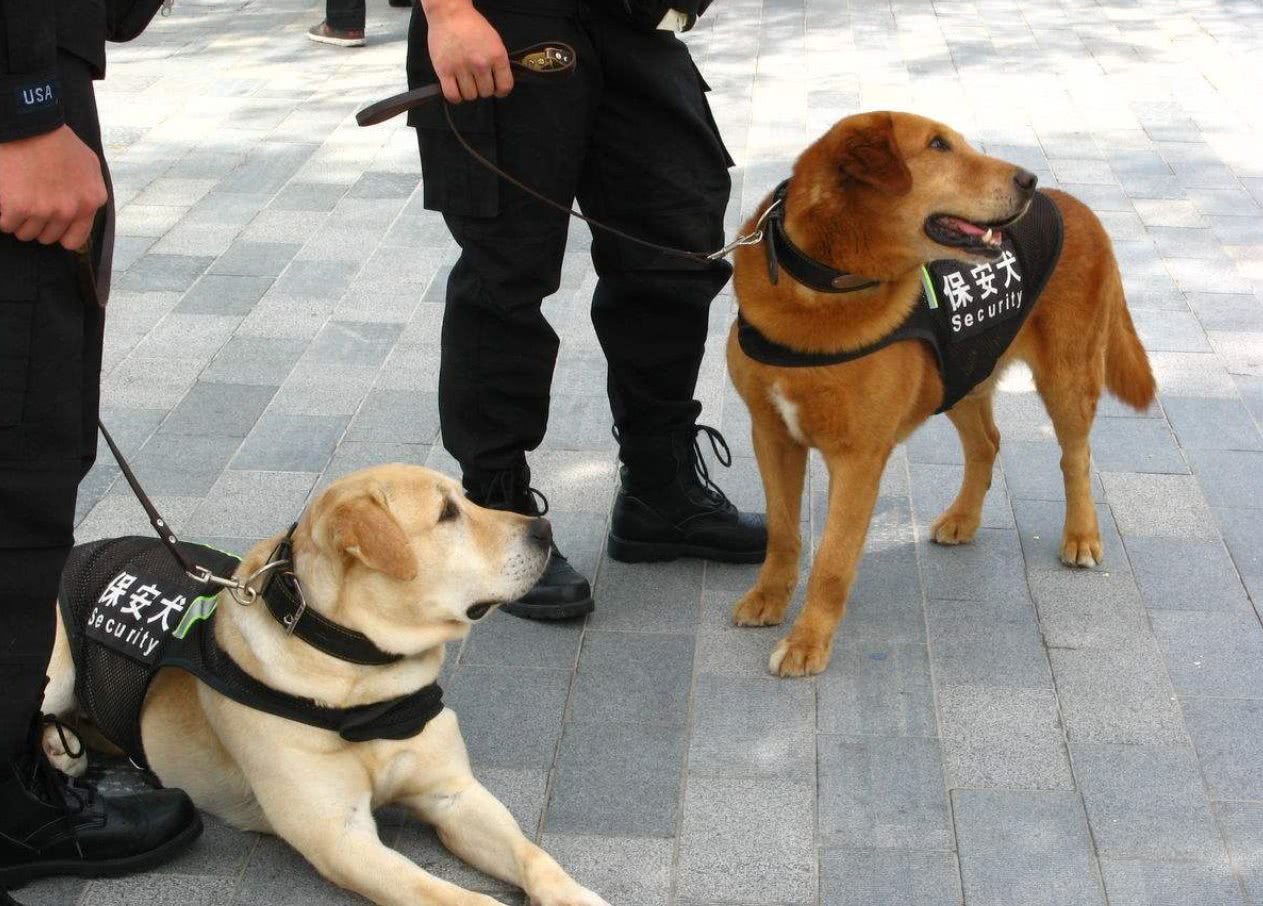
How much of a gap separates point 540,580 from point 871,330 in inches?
39.0

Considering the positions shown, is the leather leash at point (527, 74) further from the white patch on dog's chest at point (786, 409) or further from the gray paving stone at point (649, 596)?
the gray paving stone at point (649, 596)

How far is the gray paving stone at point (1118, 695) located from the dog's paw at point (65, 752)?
2.08 metres

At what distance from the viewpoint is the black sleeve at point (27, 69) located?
199cm

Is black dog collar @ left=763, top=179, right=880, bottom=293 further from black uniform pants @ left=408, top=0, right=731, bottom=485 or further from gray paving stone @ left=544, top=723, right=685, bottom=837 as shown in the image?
gray paving stone @ left=544, top=723, right=685, bottom=837

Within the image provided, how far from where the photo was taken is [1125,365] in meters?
3.88

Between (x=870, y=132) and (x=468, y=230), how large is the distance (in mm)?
947

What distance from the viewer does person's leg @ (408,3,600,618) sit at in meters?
3.24

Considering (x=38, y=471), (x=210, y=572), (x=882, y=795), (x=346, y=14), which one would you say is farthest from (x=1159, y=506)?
(x=346, y=14)

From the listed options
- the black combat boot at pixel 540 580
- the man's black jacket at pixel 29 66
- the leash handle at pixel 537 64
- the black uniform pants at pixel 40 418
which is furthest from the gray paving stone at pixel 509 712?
the man's black jacket at pixel 29 66

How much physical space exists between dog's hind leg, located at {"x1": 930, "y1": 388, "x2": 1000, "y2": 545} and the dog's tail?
1.10ft

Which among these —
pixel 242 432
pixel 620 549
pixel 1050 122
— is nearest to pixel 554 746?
pixel 620 549

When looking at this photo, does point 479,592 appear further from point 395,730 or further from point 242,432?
point 242,432

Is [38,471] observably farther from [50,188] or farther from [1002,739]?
[1002,739]

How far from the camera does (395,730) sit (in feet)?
8.71
